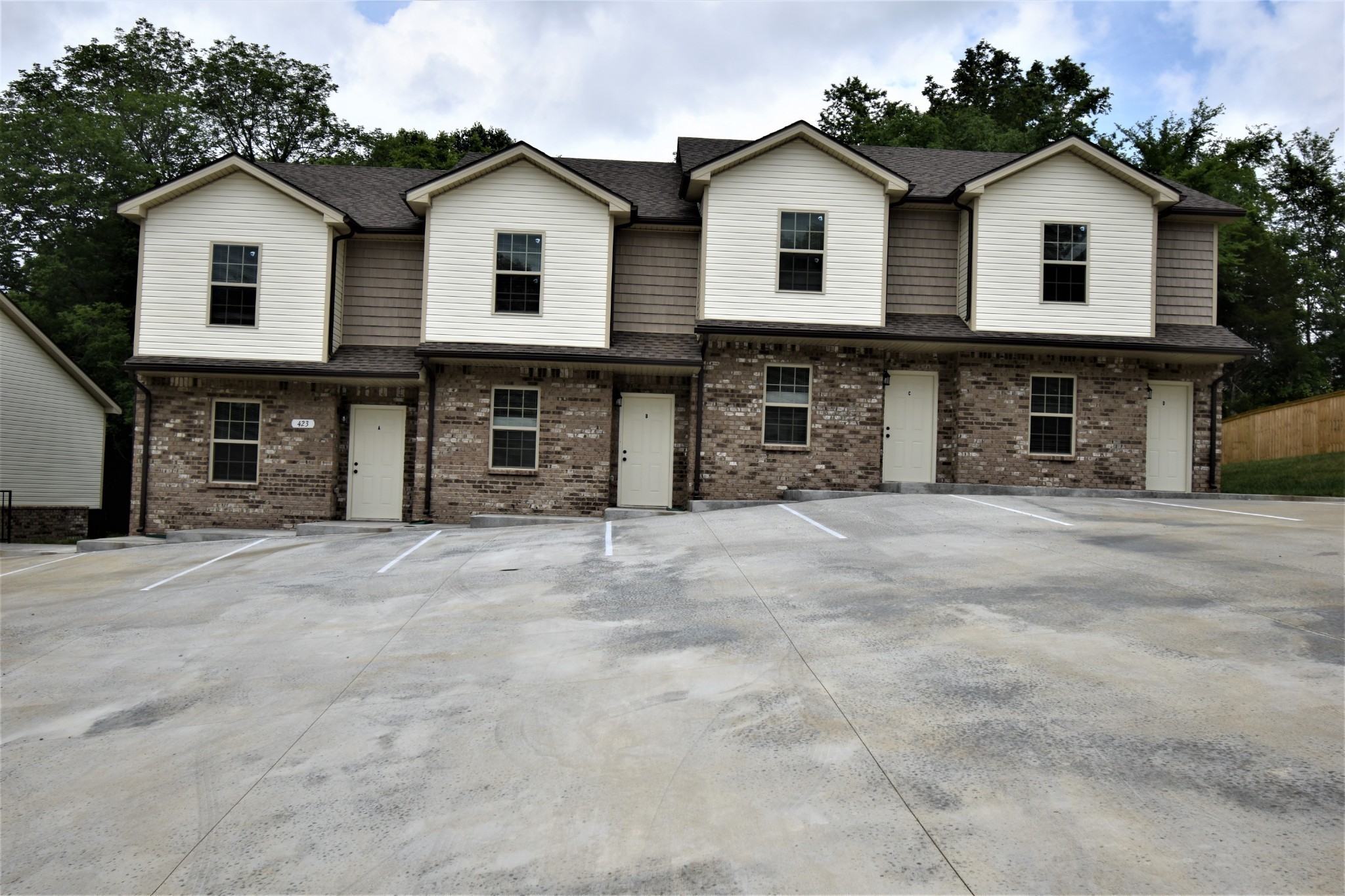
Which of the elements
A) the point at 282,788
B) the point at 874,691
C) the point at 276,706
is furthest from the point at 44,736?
the point at 874,691

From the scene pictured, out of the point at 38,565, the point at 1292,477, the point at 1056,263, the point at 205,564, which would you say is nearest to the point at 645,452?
the point at 205,564

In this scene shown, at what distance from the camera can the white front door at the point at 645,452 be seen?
1612 centimetres

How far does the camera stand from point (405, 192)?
50.0ft

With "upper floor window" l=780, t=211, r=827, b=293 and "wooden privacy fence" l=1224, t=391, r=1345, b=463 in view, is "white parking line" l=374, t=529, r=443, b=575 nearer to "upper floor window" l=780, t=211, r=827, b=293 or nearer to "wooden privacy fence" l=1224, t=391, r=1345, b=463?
"upper floor window" l=780, t=211, r=827, b=293

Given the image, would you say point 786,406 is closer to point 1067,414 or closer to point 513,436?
point 513,436

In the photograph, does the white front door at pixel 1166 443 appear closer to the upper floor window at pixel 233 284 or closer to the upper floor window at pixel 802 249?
the upper floor window at pixel 802 249

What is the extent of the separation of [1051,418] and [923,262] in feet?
12.8

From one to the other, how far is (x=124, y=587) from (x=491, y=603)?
16.9ft

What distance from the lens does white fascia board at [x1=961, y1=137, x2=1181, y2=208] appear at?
1560cm

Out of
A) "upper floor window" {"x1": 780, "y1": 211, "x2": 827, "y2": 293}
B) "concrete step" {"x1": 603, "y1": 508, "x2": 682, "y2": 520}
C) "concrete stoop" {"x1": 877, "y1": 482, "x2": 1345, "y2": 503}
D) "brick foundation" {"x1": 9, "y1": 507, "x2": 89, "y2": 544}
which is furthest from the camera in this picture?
"brick foundation" {"x1": 9, "y1": 507, "x2": 89, "y2": 544}

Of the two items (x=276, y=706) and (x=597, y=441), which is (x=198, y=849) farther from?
(x=597, y=441)

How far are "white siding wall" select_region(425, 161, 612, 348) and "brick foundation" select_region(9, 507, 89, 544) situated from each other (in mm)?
14506

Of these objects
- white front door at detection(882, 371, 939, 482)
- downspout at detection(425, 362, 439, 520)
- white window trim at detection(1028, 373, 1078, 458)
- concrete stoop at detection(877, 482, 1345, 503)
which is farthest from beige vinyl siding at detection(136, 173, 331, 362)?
white window trim at detection(1028, 373, 1078, 458)

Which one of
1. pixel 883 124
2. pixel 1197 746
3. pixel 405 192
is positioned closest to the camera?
pixel 1197 746
